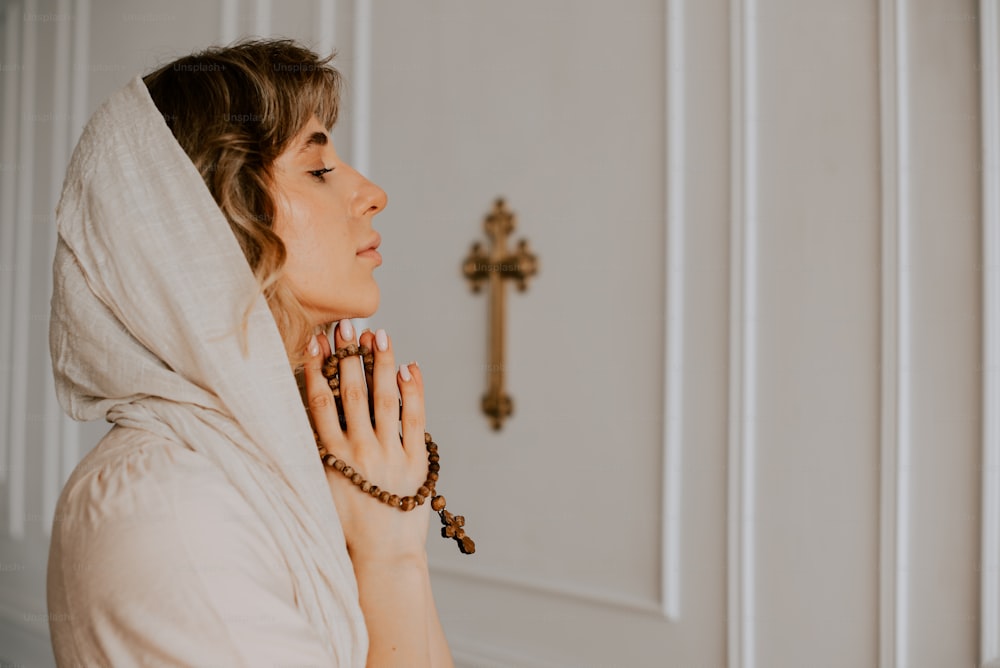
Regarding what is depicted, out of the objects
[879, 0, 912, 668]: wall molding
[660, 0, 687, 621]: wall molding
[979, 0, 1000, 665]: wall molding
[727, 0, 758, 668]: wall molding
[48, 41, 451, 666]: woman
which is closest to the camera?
[48, 41, 451, 666]: woman

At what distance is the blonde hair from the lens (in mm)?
1179

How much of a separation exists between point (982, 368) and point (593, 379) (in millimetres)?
856

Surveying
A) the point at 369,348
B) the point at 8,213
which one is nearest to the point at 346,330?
the point at 369,348

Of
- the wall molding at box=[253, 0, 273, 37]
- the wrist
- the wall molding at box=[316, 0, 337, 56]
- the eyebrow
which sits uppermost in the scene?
the wall molding at box=[253, 0, 273, 37]

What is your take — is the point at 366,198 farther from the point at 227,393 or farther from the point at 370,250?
the point at 227,393

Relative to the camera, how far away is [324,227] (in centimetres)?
125

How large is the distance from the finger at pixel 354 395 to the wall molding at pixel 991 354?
1.06 metres

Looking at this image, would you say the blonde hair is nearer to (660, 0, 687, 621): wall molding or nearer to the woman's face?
the woman's face

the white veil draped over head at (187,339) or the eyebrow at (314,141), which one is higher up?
the eyebrow at (314,141)

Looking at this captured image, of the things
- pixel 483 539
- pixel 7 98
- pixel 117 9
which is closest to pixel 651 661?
pixel 483 539

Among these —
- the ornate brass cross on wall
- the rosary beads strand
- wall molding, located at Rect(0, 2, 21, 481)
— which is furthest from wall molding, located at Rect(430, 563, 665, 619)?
wall molding, located at Rect(0, 2, 21, 481)

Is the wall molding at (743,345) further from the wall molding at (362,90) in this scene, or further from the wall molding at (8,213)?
the wall molding at (8,213)

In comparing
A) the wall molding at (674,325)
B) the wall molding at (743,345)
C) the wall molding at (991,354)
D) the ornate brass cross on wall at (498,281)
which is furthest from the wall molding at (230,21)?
the wall molding at (991,354)

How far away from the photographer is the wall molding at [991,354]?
1554 millimetres
